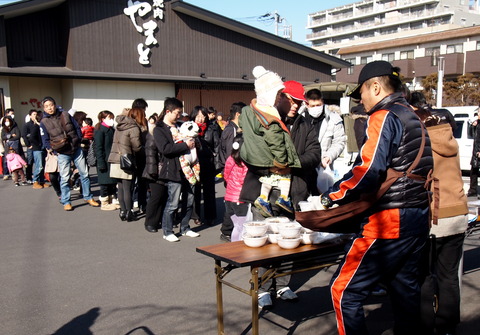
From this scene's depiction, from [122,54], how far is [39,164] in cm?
995

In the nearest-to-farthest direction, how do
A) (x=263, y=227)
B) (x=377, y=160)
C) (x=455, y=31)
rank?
(x=377, y=160), (x=263, y=227), (x=455, y=31)

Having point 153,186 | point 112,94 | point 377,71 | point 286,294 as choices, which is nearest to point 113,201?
point 153,186

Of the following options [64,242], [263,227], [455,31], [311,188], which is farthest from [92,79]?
[455,31]

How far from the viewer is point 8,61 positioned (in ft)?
58.5

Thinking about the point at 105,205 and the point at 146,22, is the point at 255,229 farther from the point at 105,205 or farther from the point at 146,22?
the point at 146,22

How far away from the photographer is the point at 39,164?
11.0 meters

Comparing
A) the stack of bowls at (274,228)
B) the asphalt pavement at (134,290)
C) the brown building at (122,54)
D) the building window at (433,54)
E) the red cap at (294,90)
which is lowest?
the asphalt pavement at (134,290)

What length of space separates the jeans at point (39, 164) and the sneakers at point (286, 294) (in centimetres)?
826

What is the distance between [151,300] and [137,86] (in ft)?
54.9

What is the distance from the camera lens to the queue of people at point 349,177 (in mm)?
2818

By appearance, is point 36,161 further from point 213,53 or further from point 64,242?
point 213,53

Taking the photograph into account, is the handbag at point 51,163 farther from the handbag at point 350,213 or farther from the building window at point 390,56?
the building window at point 390,56

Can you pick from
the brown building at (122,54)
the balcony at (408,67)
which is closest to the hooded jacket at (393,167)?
the brown building at (122,54)

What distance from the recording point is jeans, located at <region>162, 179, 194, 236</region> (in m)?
6.49
